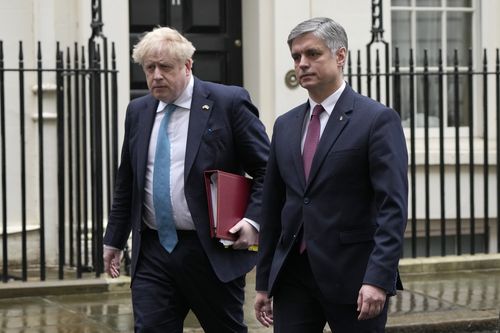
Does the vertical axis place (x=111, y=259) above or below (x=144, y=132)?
below

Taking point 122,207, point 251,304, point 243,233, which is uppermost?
point 122,207

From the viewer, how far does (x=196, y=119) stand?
5523mm

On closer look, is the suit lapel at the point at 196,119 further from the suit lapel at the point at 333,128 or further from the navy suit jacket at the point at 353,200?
the suit lapel at the point at 333,128

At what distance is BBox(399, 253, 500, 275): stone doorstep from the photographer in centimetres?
1035

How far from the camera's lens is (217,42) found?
11406mm

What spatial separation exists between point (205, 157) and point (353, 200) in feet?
3.64

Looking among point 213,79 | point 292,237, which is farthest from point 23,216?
point 292,237

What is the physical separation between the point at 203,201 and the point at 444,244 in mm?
5371

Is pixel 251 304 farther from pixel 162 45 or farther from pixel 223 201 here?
pixel 162 45

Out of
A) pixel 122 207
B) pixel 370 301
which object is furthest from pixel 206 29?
pixel 370 301

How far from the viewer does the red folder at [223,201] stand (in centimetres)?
540

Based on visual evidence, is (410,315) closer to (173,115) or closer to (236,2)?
(173,115)

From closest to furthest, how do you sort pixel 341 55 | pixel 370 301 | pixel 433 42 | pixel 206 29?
1. pixel 370 301
2. pixel 341 55
3. pixel 206 29
4. pixel 433 42

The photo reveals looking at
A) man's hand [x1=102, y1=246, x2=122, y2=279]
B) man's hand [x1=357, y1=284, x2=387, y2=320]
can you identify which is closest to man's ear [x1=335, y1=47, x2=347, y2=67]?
man's hand [x1=357, y1=284, x2=387, y2=320]
